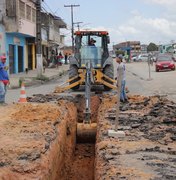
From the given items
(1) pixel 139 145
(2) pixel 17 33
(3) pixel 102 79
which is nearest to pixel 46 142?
(1) pixel 139 145

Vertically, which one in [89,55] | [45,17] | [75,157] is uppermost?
[45,17]

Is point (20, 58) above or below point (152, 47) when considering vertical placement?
below

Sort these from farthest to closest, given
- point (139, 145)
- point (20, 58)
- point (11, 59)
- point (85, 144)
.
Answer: point (20, 58) → point (11, 59) → point (85, 144) → point (139, 145)

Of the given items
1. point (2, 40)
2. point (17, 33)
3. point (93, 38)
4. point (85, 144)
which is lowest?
point (85, 144)

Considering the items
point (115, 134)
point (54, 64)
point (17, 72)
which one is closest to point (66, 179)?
point (115, 134)

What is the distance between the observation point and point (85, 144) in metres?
10.7

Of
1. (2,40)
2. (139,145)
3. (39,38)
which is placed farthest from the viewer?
(2,40)

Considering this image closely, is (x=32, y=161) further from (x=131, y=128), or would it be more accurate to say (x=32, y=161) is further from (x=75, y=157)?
(x=75, y=157)

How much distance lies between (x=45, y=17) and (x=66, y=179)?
41758mm

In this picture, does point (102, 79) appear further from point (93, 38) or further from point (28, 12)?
point (28, 12)

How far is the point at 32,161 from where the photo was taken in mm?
5906

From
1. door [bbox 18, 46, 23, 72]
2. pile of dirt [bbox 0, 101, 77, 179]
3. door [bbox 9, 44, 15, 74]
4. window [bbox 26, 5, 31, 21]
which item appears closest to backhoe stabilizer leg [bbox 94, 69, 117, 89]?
pile of dirt [bbox 0, 101, 77, 179]

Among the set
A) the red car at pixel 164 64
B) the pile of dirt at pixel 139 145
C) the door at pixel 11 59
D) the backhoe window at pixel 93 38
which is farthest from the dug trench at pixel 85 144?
the red car at pixel 164 64

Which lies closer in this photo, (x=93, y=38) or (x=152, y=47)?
(x=93, y=38)
